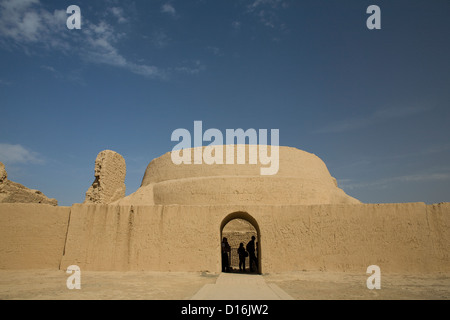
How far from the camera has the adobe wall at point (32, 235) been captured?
9.48 m

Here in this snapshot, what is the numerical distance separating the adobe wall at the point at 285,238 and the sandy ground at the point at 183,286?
0.41m

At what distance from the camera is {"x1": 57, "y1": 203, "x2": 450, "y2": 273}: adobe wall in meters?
8.79

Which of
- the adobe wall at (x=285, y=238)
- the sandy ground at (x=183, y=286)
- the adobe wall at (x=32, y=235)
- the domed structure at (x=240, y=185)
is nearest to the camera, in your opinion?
the sandy ground at (x=183, y=286)

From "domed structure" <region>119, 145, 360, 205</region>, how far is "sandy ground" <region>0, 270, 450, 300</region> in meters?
5.38

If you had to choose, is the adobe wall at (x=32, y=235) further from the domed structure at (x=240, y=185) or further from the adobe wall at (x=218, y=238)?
the domed structure at (x=240, y=185)

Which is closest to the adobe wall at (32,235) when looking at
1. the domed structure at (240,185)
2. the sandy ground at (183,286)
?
the sandy ground at (183,286)

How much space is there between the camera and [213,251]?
8.94m

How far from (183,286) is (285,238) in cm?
369

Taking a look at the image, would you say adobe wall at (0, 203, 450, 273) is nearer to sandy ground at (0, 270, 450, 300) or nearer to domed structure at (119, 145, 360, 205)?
sandy ground at (0, 270, 450, 300)

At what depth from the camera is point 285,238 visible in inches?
A: 355

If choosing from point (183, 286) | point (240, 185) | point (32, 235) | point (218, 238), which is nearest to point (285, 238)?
point (218, 238)

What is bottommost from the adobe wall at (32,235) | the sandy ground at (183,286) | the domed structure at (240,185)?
the sandy ground at (183,286)
